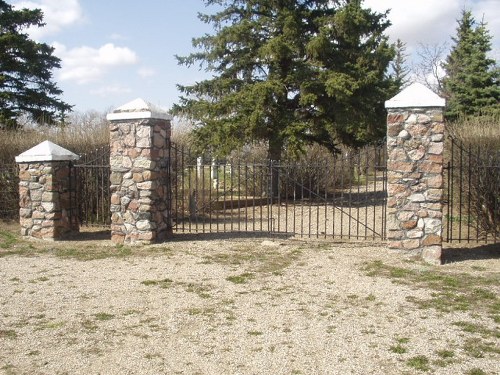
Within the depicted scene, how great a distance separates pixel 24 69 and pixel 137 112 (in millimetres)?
13092

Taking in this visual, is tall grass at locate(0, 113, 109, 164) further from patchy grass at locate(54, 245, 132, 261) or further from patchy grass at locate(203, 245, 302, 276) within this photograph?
patchy grass at locate(203, 245, 302, 276)

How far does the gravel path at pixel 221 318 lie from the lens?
4176 mm

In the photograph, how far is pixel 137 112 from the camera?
9.15 metres

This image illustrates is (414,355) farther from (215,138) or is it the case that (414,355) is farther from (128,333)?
(215,138)

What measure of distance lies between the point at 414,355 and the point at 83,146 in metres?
10.7

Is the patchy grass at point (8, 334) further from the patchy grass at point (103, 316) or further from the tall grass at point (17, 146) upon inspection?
the tall grass at point (17, 146)

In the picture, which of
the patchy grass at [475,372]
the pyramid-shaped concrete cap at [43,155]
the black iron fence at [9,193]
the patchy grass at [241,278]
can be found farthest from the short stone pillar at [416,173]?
the black iron fence at [9,193]

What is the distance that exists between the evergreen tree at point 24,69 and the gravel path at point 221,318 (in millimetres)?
13755

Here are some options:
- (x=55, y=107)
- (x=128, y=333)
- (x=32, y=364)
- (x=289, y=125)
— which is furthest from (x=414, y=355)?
(x=55, y=107)

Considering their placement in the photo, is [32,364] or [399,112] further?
[399,112]

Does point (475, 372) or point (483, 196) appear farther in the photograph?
point (483, 196)

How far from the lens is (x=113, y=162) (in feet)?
30.8

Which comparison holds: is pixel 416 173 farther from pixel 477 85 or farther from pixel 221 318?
pixel 477 85

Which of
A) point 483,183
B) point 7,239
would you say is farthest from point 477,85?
point 7,239
